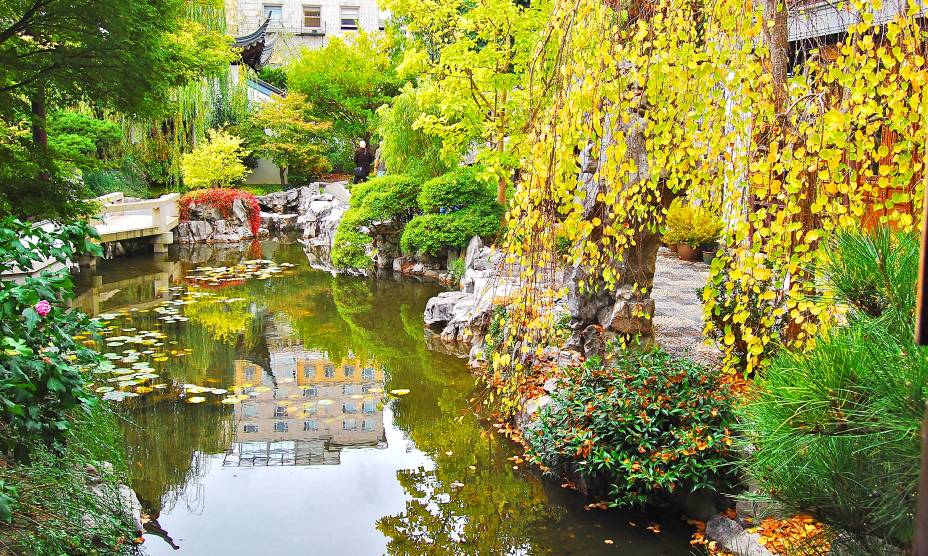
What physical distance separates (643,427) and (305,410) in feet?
10.4

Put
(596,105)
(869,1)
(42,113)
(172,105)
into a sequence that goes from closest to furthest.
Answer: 1. (869,1)
2. (596,105)
3. (42,113)
4. (172,105)

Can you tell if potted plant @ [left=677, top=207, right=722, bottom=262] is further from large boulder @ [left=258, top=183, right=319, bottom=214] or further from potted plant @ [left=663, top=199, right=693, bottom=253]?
large boulder @ [left=258, top=183, right=319, bottom=214]

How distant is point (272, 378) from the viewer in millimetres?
7426

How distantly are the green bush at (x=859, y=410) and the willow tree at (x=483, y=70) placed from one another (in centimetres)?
749

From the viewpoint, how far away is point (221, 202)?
59.0ft

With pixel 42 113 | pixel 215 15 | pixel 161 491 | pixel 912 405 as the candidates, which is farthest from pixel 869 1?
pixel 215 15

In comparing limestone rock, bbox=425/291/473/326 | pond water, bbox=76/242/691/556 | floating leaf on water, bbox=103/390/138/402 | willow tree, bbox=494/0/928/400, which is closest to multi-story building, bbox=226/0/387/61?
pond water, bbox=76/242/691/556

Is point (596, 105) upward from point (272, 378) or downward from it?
upward

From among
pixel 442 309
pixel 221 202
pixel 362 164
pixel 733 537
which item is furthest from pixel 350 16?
pixel 733 537

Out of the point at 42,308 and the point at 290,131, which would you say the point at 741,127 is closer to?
the point at 42,308

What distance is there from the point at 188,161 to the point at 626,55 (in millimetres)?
17214

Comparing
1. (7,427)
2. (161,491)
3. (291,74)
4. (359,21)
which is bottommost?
(161,491)

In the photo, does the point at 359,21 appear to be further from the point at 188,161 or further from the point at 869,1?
the point at 869,1

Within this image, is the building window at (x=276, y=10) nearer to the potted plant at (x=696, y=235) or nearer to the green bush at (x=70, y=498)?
the potted plant at (x=696, y=235)
